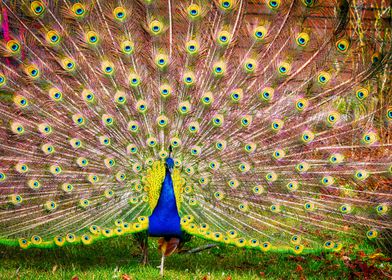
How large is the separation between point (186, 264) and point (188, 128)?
4.27 ft

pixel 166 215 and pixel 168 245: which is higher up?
pixel 166 215

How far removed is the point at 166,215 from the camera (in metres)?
4.73

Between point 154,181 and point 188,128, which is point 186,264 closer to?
point 154,181

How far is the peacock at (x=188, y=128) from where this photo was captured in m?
4.75

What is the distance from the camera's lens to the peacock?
15.6ft

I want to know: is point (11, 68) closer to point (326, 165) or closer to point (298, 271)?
point (326, 165)

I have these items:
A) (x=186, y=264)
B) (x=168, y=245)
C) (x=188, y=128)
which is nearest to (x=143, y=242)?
(x=168, y=245)

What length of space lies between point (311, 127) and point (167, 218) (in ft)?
4.46

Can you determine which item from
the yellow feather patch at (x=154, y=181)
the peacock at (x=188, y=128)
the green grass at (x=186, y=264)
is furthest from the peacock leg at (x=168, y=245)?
the yellow feather patch at (x=154, y=181)

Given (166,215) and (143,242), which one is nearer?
(166,215)

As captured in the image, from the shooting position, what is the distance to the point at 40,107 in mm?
4938

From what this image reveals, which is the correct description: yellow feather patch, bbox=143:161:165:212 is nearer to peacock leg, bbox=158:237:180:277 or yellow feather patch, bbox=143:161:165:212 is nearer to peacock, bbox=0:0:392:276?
peacock, bbox=0:0:392:276

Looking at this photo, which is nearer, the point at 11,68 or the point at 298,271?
the point at 11,68

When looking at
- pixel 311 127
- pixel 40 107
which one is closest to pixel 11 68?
pixel 40 107
